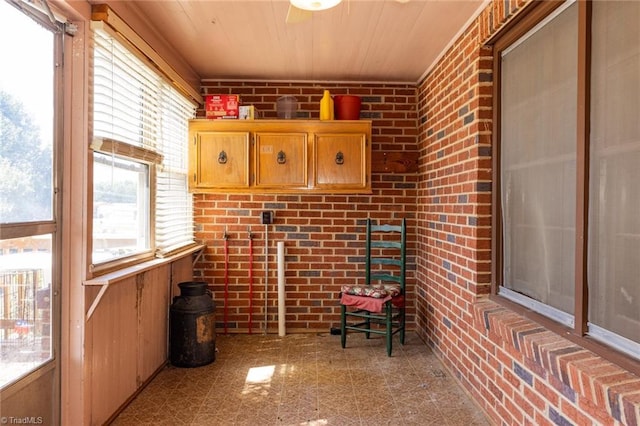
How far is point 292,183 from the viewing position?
347 cm

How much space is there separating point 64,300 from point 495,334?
2.24m

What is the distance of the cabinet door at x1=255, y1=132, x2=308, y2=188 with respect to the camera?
11.4 ft

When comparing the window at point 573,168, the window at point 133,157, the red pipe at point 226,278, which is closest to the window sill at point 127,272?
the window at point 133,157

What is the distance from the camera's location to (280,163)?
3.47 metres

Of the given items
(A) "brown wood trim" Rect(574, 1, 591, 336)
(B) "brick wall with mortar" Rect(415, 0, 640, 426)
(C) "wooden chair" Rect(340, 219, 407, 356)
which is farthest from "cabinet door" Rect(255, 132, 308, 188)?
(A) "brown wood trim" Rect(574, 1, 591, 336)

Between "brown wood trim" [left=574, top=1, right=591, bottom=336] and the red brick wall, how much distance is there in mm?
2205

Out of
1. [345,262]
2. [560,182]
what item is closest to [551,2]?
[560,182]

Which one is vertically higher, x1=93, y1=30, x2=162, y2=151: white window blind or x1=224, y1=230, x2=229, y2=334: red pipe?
x1=93, y1=30, x2=162, y2=151: white window blind

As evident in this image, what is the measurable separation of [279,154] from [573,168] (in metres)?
2.28

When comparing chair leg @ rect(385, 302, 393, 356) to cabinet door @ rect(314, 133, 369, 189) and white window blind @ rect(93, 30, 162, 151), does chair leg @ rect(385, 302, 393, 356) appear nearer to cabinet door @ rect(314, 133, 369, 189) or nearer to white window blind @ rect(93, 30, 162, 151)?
cabinet door @ rect(314, 133, 369, 189)

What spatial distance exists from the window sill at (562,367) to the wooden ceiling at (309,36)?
70.8 inches

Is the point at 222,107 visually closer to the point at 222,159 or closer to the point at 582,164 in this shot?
the point at 222,159

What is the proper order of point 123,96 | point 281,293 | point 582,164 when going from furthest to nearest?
point 281,293, point 123,96, point 582,164

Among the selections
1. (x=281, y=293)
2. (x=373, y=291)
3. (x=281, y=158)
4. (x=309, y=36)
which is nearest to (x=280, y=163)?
(x=281, y=158)
